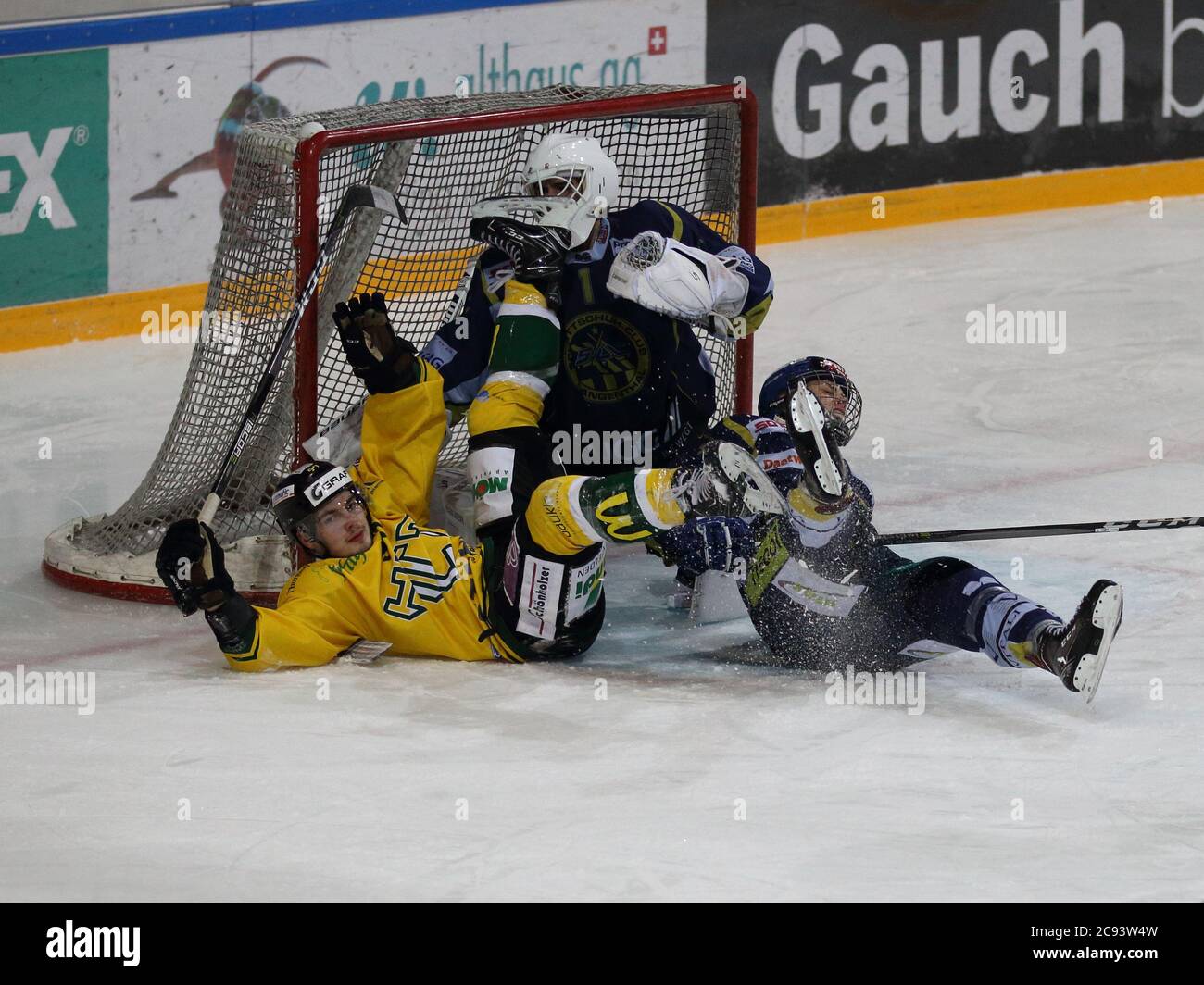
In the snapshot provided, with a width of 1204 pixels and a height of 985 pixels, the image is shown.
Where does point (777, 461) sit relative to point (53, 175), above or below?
below

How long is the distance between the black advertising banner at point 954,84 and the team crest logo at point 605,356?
3707 millimetres

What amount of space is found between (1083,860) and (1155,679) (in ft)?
3.28

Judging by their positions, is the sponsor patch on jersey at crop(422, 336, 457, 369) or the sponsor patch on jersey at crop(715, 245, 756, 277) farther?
the sponsor patch on jersey at crop(422, 336, 457, 369)

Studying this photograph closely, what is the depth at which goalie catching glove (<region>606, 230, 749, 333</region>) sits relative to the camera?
4559mm

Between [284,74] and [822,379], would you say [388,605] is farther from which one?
[284,74]

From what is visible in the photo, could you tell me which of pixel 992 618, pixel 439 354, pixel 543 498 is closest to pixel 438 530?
pixel 543 498

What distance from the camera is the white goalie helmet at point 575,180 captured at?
15.7 ft

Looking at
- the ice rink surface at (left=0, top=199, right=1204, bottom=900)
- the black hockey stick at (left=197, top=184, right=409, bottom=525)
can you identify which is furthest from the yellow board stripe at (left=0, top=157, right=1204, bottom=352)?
the black hockey stick at (left=197, top=184, right=409, bottom=525)

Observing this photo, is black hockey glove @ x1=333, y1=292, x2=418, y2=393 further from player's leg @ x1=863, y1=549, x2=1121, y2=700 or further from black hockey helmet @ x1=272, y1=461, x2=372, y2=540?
player's leg @ x1=863, y1=549, x2=1121, y2=700

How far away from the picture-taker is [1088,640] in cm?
397

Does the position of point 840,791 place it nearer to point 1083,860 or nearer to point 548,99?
point 1083,860
